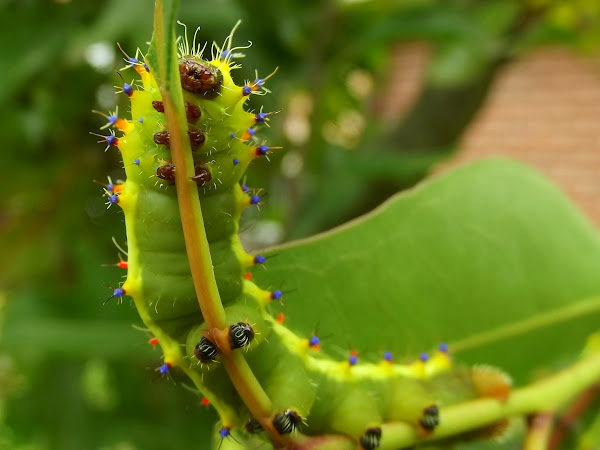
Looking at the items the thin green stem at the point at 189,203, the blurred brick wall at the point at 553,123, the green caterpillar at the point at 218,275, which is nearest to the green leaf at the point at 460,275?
the green caterpillar at the point at 218,275

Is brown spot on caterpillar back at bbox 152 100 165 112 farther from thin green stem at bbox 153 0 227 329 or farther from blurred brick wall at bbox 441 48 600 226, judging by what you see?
blurred brick wall at bbox 441 48 600 226

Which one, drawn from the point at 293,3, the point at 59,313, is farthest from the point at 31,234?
the point at 293,3

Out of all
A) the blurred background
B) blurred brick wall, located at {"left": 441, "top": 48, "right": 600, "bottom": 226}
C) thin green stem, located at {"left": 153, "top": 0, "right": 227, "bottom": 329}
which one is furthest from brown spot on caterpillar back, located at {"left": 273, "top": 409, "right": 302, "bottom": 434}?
blurred brick wall, located at {"left": 441, "top": 48, "right": 600, "bottom": 226}

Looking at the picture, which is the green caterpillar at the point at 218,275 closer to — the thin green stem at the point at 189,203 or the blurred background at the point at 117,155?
the thin green stem at the point at 189,203

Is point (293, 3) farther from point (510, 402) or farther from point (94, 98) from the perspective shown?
point (510, 402)

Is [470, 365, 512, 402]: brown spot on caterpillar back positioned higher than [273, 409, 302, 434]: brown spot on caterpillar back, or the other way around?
[273, 409, 302, 434]: brown spot on caterpillar back

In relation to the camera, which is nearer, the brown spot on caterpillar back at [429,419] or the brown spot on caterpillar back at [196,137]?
the brown spot on caterpillar back at [196,137]
